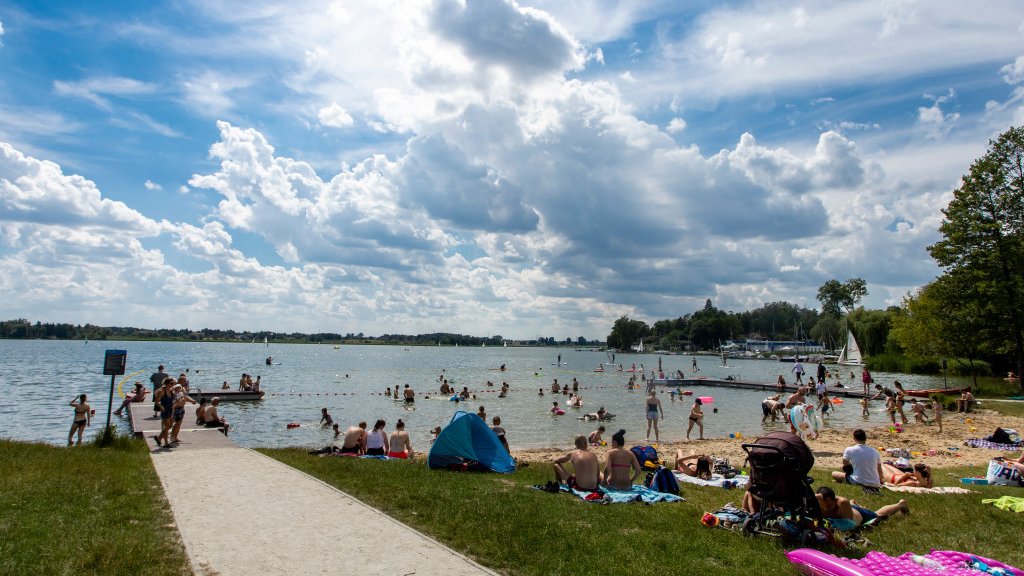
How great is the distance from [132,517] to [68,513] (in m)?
0.72

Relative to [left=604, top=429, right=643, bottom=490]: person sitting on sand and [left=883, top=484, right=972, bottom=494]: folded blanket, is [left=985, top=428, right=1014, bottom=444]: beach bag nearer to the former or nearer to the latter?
[left=883, top=484, right=972, bottom=494]: folded blanket

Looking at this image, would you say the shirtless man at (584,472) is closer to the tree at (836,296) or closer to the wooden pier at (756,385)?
the wooden pier at (756,385)

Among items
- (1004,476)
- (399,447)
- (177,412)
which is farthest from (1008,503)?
(177,412)

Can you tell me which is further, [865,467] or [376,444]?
[376,444]

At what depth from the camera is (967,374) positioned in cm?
5334

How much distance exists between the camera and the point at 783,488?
23.1 feet

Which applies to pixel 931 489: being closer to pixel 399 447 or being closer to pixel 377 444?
pixel 399 447

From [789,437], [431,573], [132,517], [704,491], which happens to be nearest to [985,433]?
[704,491]

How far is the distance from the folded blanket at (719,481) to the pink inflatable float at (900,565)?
4.74 metres

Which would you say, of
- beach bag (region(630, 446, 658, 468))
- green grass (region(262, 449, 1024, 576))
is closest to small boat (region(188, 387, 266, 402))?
green grass (region(262, 449, 1024, 576))

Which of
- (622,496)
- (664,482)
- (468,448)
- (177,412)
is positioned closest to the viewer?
(622,496)

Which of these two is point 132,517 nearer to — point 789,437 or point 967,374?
point 789,437

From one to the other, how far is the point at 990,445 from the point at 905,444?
223cm

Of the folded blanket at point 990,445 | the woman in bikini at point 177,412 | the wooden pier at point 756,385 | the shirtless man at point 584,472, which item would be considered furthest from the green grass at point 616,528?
the wooden pier at point 756,385
